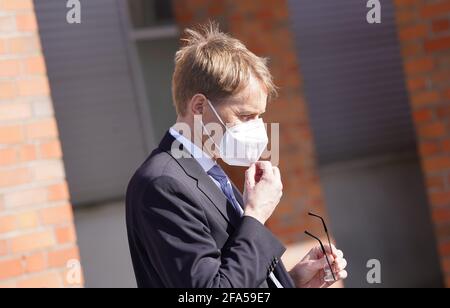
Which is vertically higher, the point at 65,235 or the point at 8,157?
the point at 8,157

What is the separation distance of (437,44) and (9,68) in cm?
213

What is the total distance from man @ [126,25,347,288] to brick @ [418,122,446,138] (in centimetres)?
226

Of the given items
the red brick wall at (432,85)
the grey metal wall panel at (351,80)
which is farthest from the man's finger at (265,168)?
the grey metal wall panel at (351,80)

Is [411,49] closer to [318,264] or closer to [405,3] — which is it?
[405,3]

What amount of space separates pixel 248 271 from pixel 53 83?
322cm

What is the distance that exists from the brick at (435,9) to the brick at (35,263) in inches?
88.2

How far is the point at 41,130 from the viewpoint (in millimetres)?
3143

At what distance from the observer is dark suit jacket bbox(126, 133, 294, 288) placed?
5.52 feet

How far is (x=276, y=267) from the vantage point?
1947 millimetres

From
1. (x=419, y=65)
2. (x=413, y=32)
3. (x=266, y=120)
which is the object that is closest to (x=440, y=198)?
(x=419, y=65)

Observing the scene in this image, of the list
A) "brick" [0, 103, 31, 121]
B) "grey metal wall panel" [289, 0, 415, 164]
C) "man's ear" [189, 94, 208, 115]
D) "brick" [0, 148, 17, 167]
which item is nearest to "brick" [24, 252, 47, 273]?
"brick" [0, 148, 17, 167]

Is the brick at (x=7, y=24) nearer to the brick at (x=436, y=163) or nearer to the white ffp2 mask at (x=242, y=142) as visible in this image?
the white ffp2 mask at (x=242, y=142)

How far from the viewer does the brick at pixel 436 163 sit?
4129 millimetres
